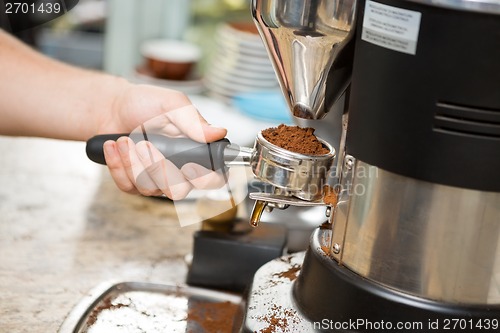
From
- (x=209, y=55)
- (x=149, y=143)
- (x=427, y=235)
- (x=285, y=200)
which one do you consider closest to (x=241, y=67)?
(x=209, y=55)

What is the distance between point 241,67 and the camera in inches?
81.3

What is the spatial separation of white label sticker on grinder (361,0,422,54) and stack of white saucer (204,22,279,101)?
1364mm

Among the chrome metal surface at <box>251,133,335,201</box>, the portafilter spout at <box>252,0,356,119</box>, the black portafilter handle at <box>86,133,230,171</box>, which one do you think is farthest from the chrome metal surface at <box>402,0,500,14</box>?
the black portafilter handle at <box>86,133,230,171</box>

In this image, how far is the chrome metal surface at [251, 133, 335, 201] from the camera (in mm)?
762

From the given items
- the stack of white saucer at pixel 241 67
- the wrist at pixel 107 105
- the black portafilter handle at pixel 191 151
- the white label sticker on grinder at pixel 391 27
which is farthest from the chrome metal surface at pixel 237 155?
the stack of white saucer at pixel 241 67

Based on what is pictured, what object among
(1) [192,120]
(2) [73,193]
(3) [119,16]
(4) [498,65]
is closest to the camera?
(4) [498,65]

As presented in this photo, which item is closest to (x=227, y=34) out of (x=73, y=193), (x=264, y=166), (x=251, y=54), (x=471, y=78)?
(x=251, y=54)

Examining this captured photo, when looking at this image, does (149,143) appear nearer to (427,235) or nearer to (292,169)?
(292,169)

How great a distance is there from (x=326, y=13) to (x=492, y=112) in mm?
173

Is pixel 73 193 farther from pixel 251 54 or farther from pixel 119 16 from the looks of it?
pixel 119 16

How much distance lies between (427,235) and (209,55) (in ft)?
5.95

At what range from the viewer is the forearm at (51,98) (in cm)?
121

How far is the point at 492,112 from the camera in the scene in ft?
2.07

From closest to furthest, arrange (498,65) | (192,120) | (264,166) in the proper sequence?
(498,65) < (264,166) < (192,120)
